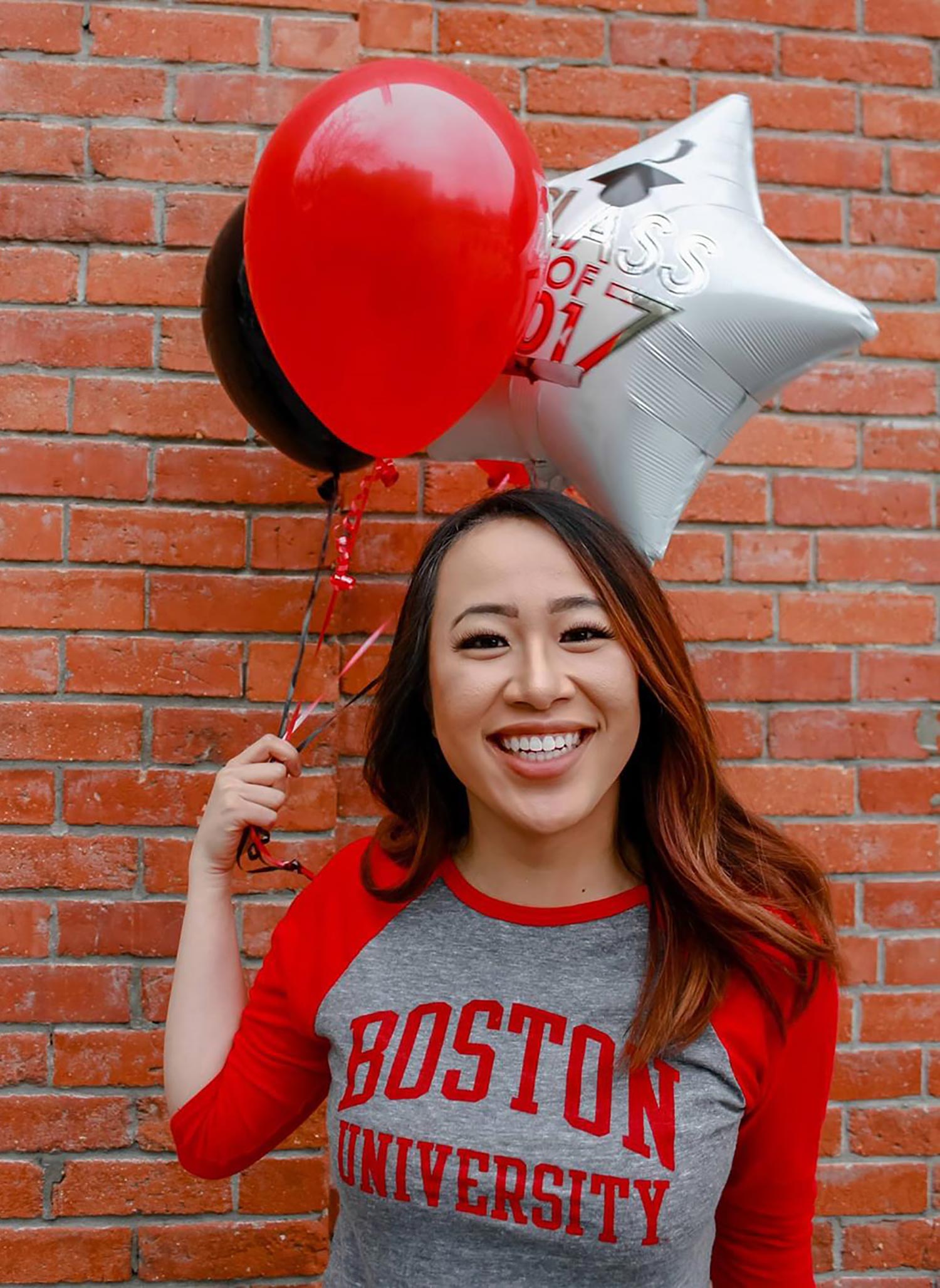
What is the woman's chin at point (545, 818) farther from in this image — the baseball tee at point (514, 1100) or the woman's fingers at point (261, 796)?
the woman's fingers at point (261, 796)

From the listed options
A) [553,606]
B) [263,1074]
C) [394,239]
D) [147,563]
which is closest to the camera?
[394,239]

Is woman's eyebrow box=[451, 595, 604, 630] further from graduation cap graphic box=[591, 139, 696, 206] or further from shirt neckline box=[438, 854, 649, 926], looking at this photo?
graduation cap graphic box=[591, 139, 696, 206]

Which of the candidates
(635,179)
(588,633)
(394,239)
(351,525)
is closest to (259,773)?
(351,525)

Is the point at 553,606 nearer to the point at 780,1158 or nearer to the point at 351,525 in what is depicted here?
the point at 351,525

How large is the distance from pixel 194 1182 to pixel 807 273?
1.56 metres

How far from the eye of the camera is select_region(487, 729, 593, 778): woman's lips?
121cm

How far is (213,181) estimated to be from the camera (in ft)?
5.75

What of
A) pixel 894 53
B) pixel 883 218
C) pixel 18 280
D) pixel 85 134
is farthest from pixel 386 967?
pixel 894 53

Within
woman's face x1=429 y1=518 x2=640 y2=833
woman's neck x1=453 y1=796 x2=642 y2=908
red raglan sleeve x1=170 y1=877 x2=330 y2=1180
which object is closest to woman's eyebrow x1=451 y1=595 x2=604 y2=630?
woman's face x1=429 y1=518 x2=640 y2=833

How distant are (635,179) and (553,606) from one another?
51 cm

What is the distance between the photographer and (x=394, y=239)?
1136 mm

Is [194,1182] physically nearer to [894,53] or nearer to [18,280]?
[18,280]

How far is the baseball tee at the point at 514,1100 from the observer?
1.15 metres

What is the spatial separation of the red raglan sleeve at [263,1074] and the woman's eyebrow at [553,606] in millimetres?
443
